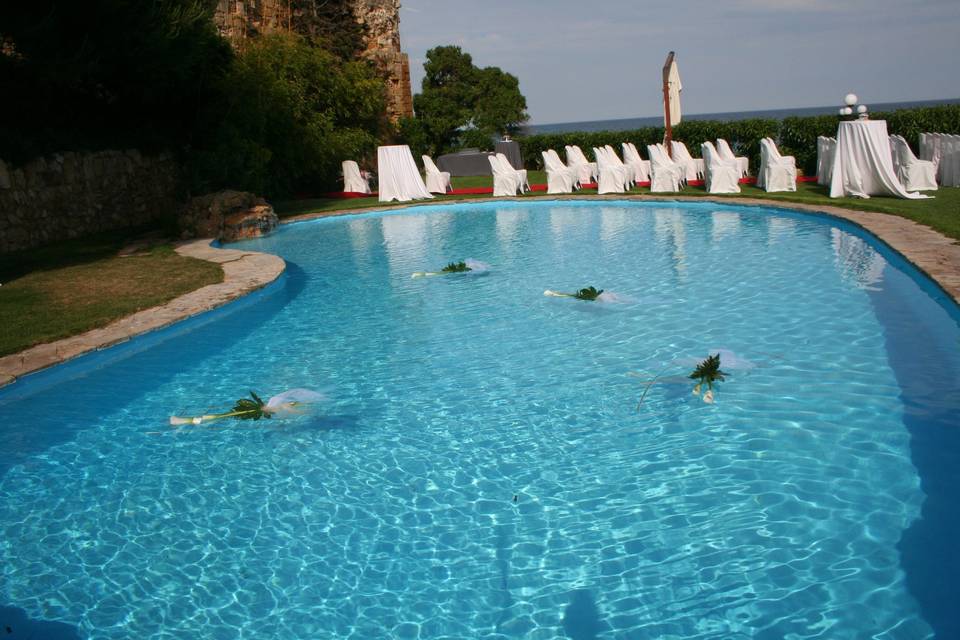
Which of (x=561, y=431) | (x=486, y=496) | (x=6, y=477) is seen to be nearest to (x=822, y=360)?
(x=561, y=431)

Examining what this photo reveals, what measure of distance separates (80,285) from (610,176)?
987 centimetres

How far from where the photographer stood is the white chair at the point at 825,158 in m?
13.5

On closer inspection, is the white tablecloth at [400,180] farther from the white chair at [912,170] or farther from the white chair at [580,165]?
the white chair at [912,170]

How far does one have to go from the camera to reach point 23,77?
438 inches

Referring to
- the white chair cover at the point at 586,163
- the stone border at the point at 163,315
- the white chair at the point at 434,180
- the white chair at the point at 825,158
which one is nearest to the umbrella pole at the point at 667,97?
the white chair cover at the point at 586,163

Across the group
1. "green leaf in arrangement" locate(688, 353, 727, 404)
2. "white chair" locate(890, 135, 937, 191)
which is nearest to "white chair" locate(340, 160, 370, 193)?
"white chair" locate(890, 135, 937, 191)

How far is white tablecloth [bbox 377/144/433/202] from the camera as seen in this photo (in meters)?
16.3

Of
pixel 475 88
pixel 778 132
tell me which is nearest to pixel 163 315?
pixel 778 132

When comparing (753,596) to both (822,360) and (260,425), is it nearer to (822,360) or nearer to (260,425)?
(822,360)

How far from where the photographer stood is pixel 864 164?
11547mm

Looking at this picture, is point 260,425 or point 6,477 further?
point 260,425

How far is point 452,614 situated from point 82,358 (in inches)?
161

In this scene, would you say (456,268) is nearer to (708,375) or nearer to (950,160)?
(708,375)

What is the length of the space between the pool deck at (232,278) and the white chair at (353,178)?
827 cm
